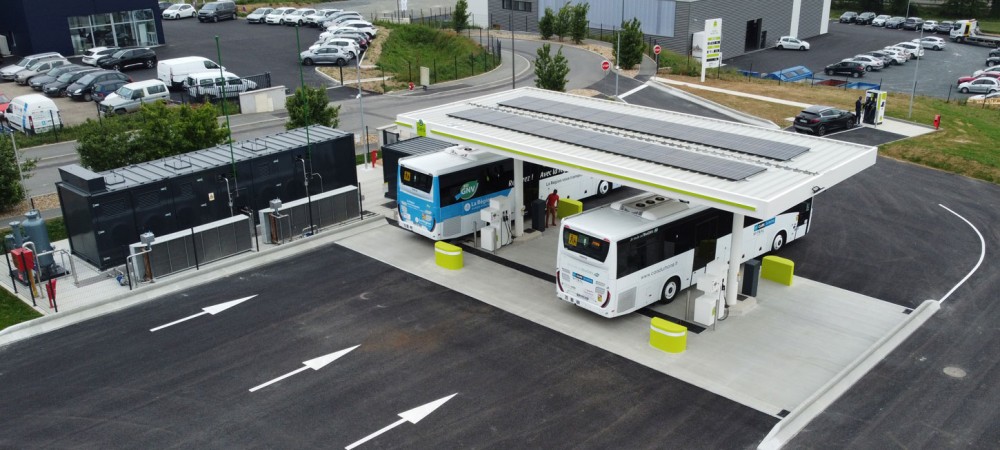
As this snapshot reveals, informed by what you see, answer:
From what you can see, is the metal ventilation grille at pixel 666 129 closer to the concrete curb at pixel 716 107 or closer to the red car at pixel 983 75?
the concrete curb at pixel 716 107

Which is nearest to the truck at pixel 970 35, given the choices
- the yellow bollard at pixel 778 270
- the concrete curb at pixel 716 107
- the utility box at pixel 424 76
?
the concrete curb at pixel 716 107

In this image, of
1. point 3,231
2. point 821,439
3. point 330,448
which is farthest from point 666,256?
point 3,231

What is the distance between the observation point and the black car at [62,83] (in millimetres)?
46406

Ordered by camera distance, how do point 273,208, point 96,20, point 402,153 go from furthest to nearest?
point 96,20 < point 402,153 < point 273,208

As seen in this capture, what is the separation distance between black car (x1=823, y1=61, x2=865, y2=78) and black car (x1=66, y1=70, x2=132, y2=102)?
48.4 m

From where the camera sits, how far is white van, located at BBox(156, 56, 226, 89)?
1852 inches

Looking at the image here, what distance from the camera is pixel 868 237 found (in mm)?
26156

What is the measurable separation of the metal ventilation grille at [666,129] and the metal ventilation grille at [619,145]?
1105mm

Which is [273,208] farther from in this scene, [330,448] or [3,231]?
[330,448]

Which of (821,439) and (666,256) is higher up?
(666,256)

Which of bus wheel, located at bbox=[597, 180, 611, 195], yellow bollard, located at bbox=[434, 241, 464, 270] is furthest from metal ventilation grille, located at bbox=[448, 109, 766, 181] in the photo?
bus wheel, located at bbox=[597, 180, 611, 195]

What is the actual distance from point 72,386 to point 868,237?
22.6 m

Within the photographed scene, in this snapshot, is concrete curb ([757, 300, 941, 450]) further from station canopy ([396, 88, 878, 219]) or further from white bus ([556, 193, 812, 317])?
white bus ([556, 193, 812, 317])

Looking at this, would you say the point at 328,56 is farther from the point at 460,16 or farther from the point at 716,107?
the point at 716,107
